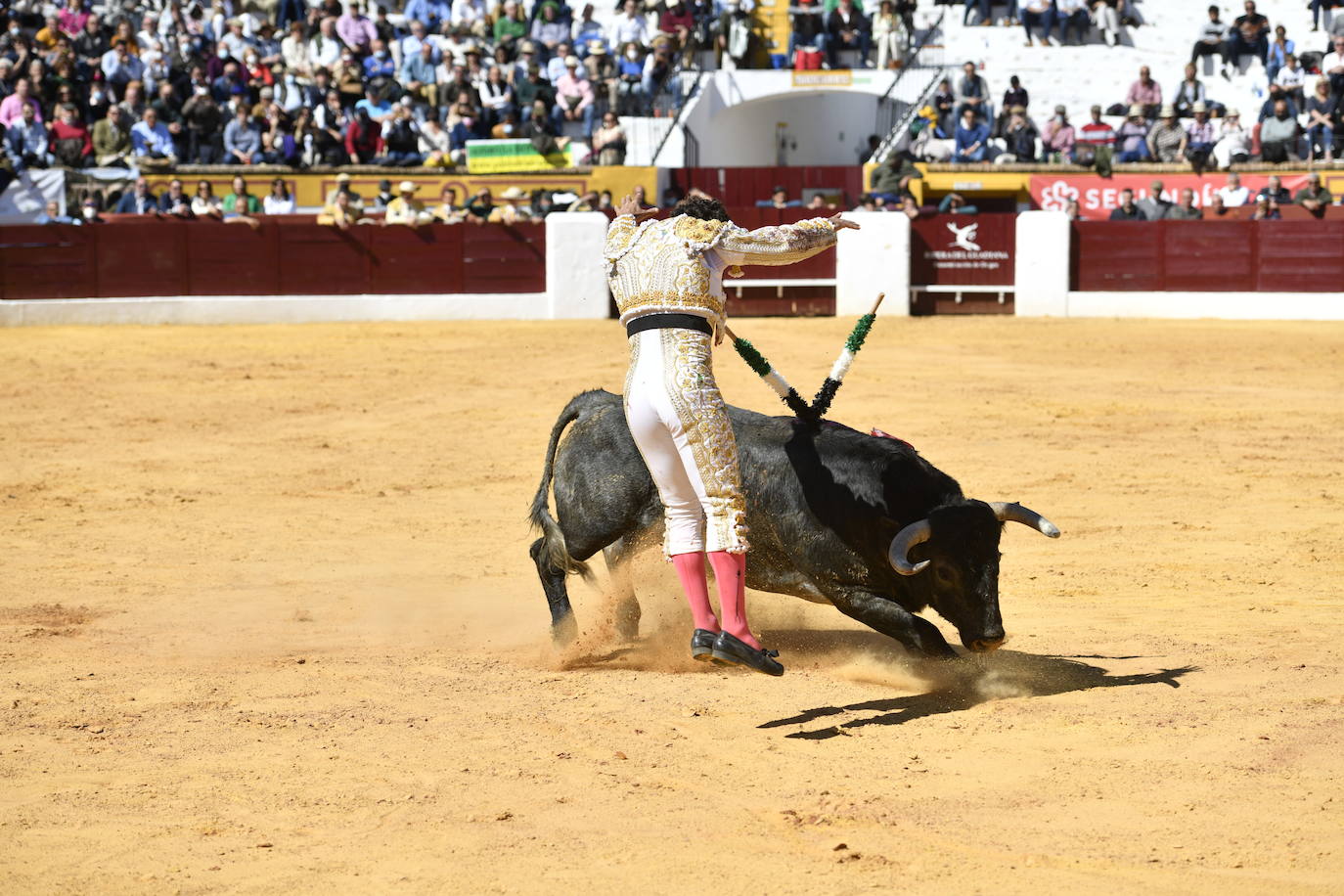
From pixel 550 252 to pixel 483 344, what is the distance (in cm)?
269

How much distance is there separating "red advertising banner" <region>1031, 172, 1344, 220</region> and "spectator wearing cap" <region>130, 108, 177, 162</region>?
10.6 meters

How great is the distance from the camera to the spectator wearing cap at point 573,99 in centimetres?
2111

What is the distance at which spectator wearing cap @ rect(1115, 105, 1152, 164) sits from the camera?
20.4 meters

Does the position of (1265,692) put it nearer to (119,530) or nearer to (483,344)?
(119,530)

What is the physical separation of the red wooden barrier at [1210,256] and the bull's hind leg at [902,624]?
14.2 m

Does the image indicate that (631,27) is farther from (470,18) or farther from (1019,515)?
(1019,515)

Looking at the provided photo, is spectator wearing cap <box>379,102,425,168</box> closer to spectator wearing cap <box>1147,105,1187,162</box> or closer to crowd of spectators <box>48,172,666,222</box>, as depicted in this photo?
crowd of spectators <box>48,172,666,222</box>

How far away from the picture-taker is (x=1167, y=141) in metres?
20.2

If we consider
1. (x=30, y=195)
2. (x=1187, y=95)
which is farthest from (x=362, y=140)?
(x=1187, y=95)

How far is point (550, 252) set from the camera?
58.7 ft

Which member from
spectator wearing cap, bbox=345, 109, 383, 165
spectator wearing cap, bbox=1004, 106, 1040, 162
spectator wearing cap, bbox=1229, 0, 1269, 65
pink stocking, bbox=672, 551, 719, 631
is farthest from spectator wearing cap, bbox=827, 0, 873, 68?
pink stocking, bbox=672, 551, 719, 631

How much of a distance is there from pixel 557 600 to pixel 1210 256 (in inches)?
569

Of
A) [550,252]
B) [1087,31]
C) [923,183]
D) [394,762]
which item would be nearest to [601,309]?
[550,252]

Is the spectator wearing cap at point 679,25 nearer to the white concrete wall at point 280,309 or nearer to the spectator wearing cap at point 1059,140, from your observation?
the spectator wearing cap at point 1059,140
